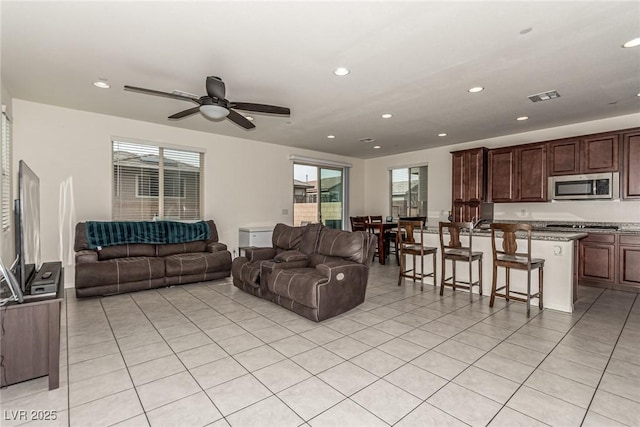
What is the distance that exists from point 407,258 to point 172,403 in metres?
4.21

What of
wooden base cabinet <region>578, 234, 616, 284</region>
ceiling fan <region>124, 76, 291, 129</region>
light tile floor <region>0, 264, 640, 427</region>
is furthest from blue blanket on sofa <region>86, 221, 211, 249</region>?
wooden base cabinet <region>578, 234, 616, 284</region>

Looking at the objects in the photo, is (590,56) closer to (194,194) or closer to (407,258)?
(407,258)

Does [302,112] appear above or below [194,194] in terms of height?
above

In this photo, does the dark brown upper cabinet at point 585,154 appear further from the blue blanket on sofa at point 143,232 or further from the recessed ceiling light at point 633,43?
the blue blanket on sofa at point 143,232

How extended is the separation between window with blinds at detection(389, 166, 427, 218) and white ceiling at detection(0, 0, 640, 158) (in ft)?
9.80

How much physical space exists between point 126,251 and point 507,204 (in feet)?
22.5

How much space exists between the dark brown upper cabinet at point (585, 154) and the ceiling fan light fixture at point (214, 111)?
536 centimetres

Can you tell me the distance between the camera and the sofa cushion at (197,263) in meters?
4.66

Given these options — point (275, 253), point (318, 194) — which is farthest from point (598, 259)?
point (318, 194)

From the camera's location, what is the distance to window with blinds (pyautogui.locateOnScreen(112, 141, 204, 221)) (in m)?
5.16

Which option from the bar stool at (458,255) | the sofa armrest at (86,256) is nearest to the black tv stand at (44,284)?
the sofa armrest at (86,256)

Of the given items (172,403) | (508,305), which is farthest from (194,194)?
(508,305)

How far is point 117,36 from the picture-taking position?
2600mm

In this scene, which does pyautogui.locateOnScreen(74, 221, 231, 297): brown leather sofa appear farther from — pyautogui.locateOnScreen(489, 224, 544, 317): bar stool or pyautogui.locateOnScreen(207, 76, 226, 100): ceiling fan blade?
pyautogui.locateOnScreen(489, 224, 544, 317): bar stool
